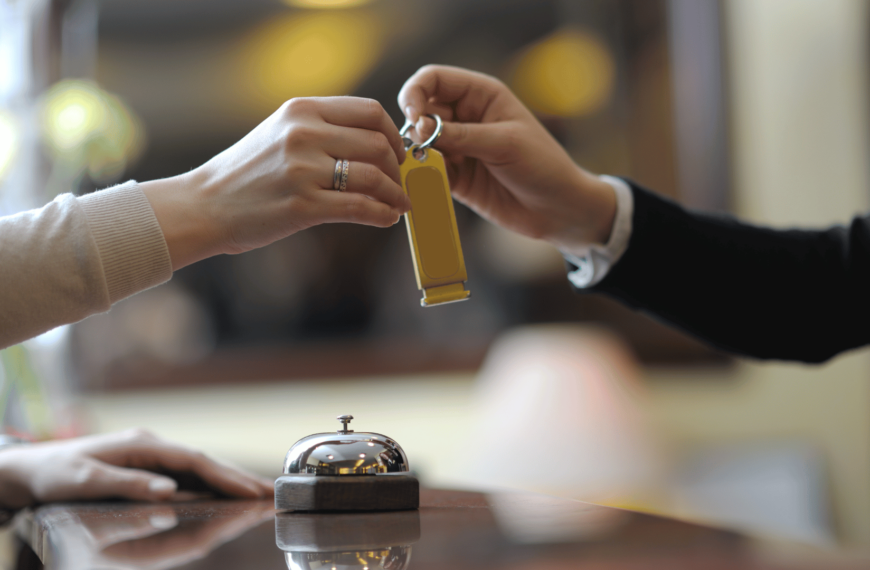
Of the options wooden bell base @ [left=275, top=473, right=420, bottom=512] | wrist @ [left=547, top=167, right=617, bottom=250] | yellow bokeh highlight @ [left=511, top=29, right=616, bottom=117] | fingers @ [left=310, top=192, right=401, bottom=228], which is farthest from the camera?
yellow bokeh highlight @ [left=511, top=29, right=616, bottom=117]

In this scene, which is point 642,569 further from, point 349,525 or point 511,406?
point 511,406

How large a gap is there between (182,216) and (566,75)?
2.36 metres

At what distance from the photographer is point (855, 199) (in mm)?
2553

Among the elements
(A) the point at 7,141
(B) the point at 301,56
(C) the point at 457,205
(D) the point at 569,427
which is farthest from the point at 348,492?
(B) the point at 301,56

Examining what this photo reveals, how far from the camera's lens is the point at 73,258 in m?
0.66

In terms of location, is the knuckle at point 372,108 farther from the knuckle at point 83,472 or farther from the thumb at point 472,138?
the knuckle at point 83,472

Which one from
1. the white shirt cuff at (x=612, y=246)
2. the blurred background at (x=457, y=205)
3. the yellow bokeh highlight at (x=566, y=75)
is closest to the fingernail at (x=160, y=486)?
the white shirt cuff at (x=612, y=246)

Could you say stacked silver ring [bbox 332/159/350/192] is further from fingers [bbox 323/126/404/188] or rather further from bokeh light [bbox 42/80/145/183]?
bokeh light [bbox 42/80/145/183]

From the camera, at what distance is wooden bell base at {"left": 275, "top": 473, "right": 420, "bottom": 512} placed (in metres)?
A: 0.61

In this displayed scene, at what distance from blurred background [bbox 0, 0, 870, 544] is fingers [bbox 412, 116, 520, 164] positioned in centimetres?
148

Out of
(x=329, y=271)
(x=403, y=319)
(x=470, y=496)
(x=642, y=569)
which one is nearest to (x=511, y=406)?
(x=403, y=319)

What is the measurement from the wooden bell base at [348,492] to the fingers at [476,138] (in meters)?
0.40

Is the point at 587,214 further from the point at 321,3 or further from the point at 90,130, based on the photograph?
the point at 321,3

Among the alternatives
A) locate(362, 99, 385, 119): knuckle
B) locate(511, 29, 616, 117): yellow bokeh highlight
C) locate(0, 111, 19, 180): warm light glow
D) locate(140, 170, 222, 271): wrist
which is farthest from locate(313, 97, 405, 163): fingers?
locate(511, 29, 616, 117): yellow bokeh highlight
